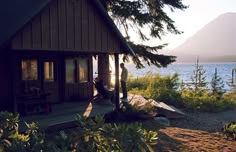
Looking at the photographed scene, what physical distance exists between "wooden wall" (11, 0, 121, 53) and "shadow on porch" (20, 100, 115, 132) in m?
2.52

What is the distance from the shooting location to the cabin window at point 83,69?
1923 centimetres

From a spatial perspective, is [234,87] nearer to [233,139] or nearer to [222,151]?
[233,139]

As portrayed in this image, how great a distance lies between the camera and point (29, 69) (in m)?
16.5

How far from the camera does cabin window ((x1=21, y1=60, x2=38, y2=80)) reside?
1620 centimetres

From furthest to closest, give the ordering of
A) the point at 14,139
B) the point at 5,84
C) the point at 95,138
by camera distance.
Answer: the point at 5,84
the point at 95,138
the point at 14,139

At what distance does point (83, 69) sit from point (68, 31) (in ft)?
19.8

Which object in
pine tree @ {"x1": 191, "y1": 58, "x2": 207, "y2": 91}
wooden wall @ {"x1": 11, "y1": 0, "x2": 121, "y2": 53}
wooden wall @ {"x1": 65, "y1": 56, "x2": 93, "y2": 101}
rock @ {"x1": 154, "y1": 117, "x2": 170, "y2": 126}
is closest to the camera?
wooden wall @ {"x1": 11, "y1": 0, "x2": 121, "y2": 53}

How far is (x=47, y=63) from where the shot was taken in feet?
57.7

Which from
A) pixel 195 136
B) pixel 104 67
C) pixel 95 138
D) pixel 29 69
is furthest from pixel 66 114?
pixel 104 67

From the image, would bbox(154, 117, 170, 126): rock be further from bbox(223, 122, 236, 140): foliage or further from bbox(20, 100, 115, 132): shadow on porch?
bbox(223, 122, 236, 140): foliage

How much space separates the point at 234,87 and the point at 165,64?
30.1 ft

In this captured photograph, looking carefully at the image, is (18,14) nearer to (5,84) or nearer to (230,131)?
(5,84)

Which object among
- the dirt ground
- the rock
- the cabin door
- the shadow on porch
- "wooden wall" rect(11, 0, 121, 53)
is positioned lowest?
the dirt ground

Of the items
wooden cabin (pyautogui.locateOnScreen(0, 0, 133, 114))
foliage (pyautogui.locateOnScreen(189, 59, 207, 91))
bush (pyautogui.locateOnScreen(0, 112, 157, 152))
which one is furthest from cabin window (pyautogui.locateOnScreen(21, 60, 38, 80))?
foliage (pyautogui.locateOnScreen(189, 59, 207, 91))
